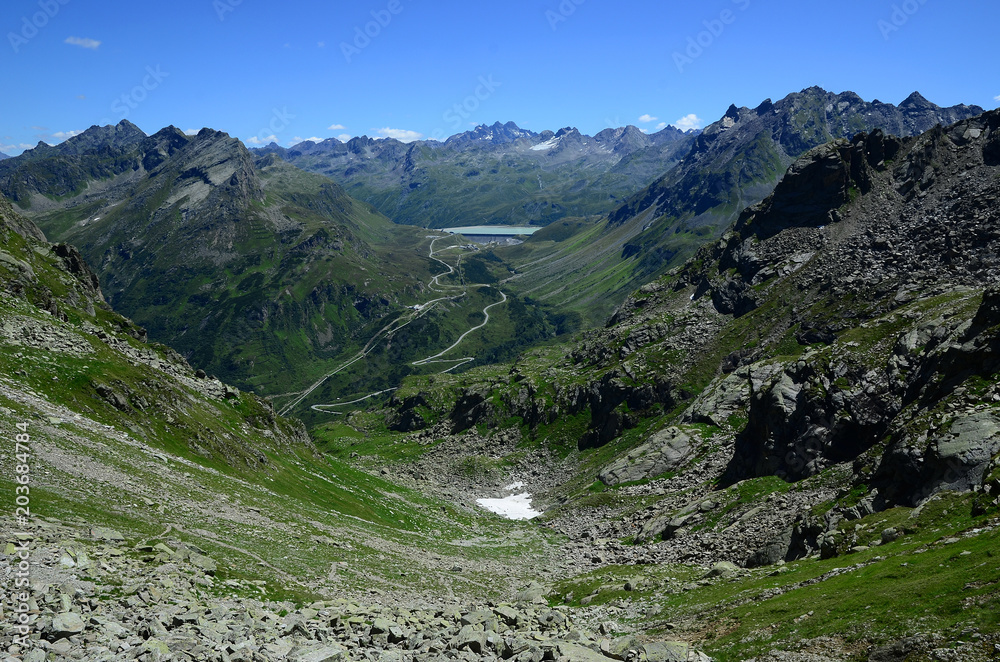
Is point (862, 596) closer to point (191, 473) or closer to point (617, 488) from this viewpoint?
point (191, 473)

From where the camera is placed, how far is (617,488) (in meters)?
123

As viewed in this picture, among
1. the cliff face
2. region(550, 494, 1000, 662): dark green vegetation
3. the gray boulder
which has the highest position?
the cliff face

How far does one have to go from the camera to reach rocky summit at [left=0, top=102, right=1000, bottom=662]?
3109 centimetres

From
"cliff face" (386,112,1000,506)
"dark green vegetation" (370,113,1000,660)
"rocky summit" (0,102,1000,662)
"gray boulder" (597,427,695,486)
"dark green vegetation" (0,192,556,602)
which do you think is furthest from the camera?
"gray boulder" (597,427,695,486)

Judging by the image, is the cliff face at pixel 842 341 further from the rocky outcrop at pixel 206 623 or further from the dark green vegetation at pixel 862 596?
the rocky outcrop at pixel 206 623

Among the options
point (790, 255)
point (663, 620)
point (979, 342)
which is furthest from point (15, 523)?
point (790, 255)

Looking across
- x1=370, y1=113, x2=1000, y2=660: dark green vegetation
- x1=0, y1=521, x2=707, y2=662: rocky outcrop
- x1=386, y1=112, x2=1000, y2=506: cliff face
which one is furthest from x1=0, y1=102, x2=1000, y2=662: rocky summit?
x1=386, y1=112, x2=1000, y2=506: cliff face

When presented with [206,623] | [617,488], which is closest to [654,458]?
[617,488]

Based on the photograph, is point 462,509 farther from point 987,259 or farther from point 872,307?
point 987,259

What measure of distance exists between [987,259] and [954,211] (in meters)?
24.9

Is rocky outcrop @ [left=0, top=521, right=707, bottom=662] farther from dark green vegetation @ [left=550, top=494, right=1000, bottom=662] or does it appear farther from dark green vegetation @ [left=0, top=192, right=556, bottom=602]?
dark green vegetation @ [left=550, top=494, right=1000, bottom=662]

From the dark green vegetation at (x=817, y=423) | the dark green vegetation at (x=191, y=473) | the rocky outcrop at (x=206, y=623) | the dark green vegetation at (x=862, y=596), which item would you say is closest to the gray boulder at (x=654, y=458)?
the dark green vegetation at (x=817, y=423)

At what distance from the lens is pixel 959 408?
58688 mm

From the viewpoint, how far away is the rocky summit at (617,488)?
31094 millimetres
